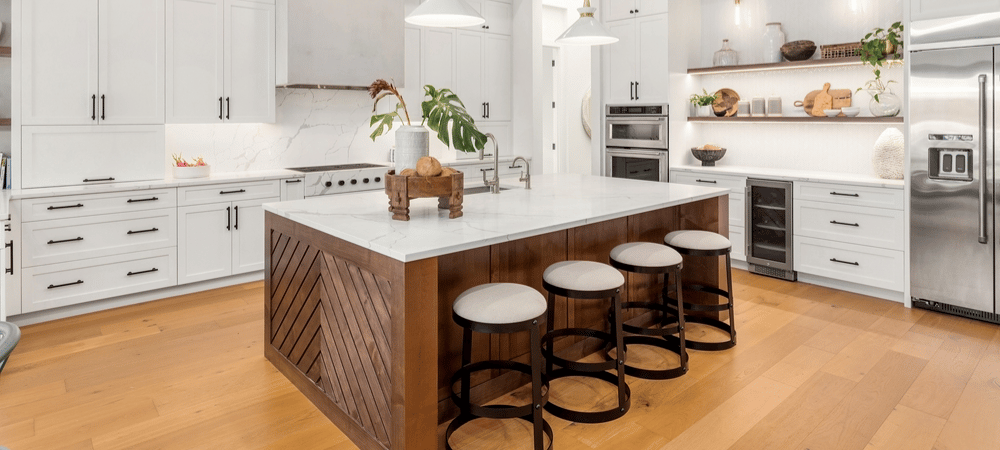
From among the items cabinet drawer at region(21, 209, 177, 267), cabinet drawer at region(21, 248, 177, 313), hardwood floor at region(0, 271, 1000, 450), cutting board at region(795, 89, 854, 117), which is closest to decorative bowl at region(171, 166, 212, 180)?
cabinet drawer at region(21, 209, 177, 267)

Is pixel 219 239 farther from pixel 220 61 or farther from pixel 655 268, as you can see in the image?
pixel 655 268

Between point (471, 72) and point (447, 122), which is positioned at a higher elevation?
point (471, 72)

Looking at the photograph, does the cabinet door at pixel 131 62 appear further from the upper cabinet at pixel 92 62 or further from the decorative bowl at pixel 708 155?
the decorative bowl at pixel 708 155

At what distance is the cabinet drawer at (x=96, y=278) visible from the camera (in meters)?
3.90

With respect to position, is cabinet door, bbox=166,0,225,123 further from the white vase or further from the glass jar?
the glass jar

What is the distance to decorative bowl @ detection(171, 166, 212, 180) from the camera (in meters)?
4.61

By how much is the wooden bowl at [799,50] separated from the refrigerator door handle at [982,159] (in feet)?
4.79

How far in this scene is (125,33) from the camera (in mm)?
4285

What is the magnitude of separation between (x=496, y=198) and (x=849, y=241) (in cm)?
289

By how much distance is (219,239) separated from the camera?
15.3 feet

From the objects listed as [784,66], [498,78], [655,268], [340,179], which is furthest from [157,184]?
[784,66]

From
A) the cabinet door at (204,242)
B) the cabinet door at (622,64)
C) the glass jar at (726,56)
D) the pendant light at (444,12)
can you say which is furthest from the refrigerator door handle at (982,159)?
the cabinet door at (204,242)

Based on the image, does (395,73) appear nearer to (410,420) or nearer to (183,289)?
(183,289)

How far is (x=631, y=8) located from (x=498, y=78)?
1.61 m
